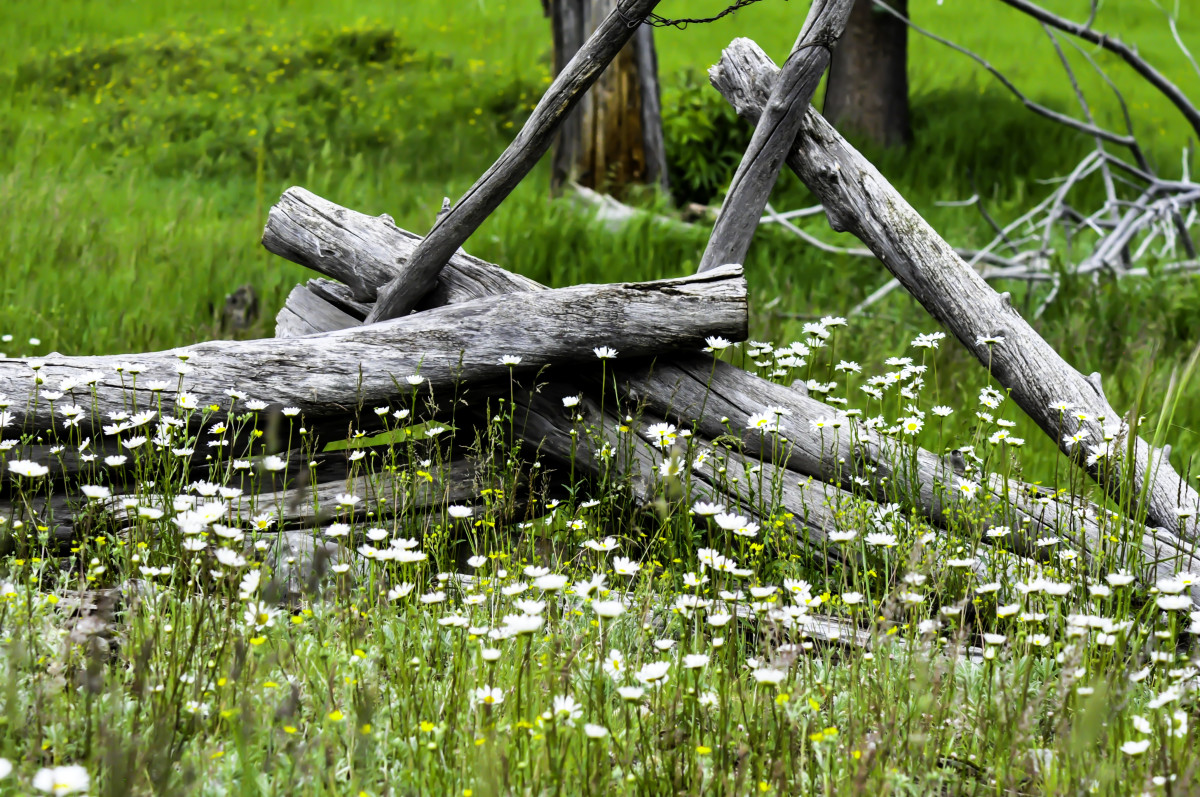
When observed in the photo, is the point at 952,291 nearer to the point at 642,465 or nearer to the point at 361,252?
the point at 642,465

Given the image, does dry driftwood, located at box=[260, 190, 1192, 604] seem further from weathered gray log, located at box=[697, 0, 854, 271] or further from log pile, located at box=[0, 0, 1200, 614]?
weathered gray log, located at box=[697, 0, 854, 271]

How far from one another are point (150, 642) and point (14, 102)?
1336cm

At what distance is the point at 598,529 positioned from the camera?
3176 mm

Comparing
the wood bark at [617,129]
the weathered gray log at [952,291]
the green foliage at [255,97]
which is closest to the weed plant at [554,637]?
the weathered gray log at [952,291]

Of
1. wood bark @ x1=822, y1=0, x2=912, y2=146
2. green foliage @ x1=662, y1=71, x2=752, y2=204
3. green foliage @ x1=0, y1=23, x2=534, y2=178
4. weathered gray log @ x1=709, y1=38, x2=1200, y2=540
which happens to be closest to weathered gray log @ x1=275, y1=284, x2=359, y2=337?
weathered gray log @ x1=709, y1=38, x2=1200, y2=540

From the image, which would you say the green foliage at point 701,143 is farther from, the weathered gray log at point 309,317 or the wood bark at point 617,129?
the weathered gray log at point 309,317

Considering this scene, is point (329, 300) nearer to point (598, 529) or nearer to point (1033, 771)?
point (598, 529)

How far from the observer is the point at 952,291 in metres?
3.61

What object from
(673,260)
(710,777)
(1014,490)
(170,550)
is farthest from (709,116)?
(710,777)

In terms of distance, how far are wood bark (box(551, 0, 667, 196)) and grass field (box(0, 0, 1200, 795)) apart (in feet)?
1.52

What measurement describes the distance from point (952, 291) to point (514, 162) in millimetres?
1689

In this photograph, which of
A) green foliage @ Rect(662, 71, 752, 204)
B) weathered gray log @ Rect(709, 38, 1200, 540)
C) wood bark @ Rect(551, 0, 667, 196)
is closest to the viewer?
weathered gray log @ Rect(709, 38, 1200, 540)

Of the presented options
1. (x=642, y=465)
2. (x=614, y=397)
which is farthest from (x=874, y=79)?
(x=642, y=465)

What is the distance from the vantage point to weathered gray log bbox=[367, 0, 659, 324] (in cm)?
348
